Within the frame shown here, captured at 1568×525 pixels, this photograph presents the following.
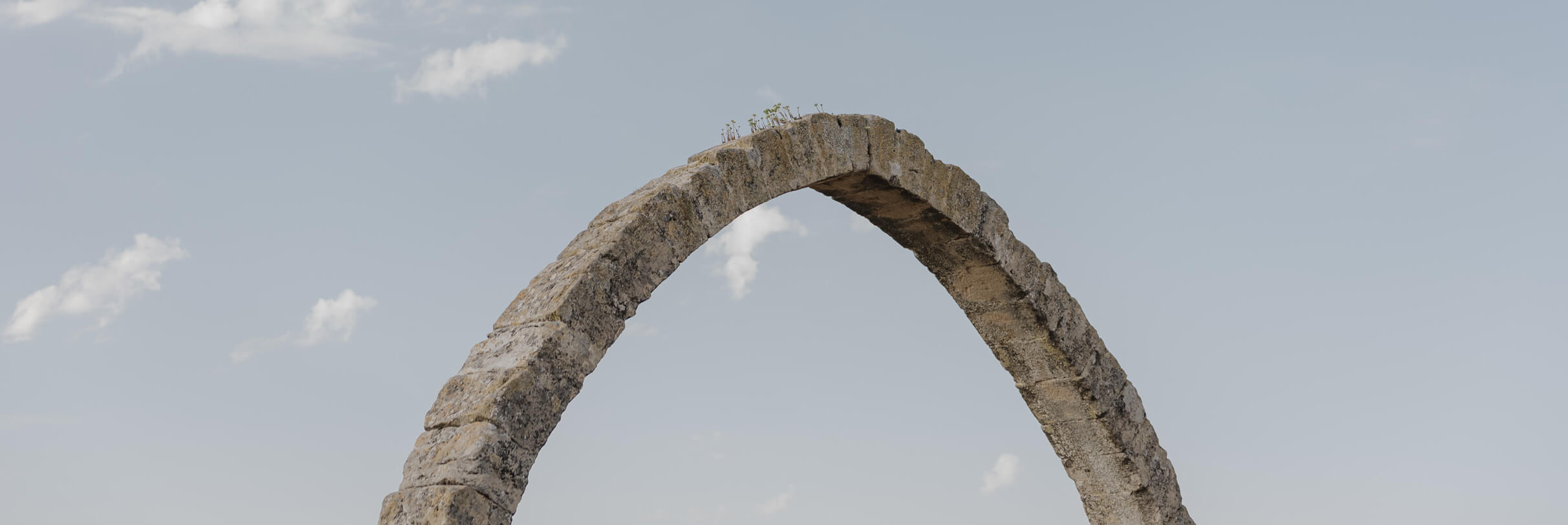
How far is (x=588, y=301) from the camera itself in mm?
5012

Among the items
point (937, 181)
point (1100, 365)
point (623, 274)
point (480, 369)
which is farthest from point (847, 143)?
point (1100, 365)

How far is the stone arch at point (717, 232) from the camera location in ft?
15.3

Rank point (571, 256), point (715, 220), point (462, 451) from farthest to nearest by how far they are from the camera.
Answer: point (715, 220) < point (571, 256) < point (462, 451)

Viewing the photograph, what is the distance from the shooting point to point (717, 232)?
18.8ft

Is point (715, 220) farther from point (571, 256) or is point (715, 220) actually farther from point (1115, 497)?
point (1115, 497)

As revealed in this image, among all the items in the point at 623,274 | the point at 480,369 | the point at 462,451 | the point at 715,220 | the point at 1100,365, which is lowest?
the point at 462,451

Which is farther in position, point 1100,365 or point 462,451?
point 1100,365

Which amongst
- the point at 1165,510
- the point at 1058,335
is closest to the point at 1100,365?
the point at 1058,335

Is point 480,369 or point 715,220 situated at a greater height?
point 715,220

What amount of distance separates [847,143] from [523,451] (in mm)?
2619

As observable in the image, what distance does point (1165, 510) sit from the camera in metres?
8.58

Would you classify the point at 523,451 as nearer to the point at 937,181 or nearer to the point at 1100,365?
the point at 937,181

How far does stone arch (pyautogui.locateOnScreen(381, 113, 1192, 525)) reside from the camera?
465cm

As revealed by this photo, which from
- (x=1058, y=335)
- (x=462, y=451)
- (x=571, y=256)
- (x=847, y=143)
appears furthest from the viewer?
(x=1058, y=335)
